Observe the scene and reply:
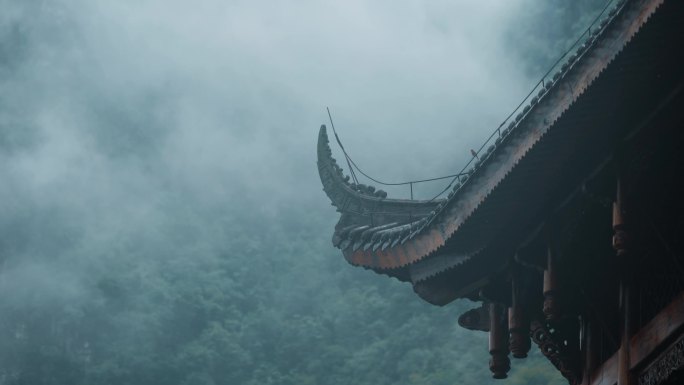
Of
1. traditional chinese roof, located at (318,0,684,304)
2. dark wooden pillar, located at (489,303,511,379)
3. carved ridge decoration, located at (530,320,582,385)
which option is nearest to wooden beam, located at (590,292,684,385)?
carved ridge decoration, located at (530,320,582,385)

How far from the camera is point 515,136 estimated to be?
22.5 ft

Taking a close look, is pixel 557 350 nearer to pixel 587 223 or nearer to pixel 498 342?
pixel 498 342

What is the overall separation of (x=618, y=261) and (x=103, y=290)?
40067mm

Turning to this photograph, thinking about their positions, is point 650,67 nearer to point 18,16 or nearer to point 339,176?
point 339,176

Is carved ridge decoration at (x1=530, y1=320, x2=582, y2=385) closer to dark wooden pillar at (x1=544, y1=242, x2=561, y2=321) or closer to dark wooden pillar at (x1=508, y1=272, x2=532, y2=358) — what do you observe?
dark wooden pillar at (x1=508, y1=272, x2=532, y2=358)

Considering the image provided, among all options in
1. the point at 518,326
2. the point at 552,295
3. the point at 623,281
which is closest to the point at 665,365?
the point at 623,281

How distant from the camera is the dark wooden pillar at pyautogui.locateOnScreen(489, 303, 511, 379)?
8.26 meters

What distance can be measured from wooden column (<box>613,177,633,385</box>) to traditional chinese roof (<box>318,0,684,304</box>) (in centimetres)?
36

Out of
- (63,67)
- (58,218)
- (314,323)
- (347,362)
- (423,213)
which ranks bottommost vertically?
(423,213)

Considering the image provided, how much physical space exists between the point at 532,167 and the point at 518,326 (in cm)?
137

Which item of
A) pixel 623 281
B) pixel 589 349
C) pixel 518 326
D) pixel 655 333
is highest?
pixel 518 326

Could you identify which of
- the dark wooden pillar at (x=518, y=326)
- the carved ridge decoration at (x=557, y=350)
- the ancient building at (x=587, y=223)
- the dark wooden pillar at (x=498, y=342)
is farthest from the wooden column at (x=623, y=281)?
the dark wooden pillar at (x=498, y=342)

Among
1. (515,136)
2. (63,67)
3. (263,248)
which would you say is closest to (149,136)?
(63,67)

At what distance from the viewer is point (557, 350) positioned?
7.58 m
